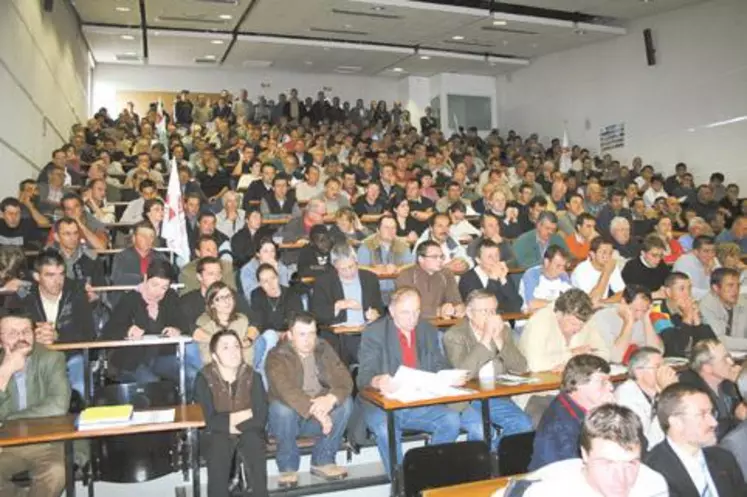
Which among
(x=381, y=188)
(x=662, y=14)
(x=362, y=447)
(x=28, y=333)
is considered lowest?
(x=362, y=447)

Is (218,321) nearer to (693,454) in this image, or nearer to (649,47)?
(693,454)

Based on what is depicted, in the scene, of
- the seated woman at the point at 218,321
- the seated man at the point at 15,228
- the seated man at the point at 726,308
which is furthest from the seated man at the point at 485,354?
the seated man at the point at 15,228

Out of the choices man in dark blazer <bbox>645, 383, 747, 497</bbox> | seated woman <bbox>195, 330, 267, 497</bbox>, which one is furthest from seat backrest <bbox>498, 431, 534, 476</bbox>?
seated woman <bbox>195, 330, 267, 497</bbox>

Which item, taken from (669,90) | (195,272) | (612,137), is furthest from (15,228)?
(612,137)

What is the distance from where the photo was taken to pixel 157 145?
1041 cm

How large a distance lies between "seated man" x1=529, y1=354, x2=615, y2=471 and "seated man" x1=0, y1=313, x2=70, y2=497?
2251 mm

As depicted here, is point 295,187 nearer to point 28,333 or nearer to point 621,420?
point 28,333

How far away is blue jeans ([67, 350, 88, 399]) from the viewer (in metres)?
4.18

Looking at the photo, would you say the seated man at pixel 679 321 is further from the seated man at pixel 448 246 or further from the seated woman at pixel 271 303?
the seated woman at pixel 271 303

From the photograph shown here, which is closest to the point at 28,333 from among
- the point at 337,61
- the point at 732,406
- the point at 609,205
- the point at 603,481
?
the point at 603,481

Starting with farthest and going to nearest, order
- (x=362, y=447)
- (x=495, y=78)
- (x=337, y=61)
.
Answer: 1. (x=495, y=78)
2. (x=337, y=61)
3. (x=362, y=447)

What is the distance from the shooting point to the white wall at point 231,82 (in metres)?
16.4

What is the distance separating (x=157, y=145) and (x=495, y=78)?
10505mm

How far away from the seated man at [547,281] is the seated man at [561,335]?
903 mm
